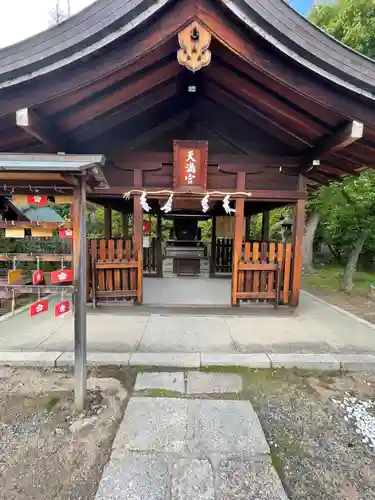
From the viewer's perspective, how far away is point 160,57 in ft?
10.4

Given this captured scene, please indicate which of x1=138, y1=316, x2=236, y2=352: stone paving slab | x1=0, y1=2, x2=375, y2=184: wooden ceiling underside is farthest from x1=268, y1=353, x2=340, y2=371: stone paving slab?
x1=0, y1=2, x2=375, y2=184: wooden ceiling underside

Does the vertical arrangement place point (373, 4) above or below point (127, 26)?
above

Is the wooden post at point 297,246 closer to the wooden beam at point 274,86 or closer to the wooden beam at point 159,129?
the wooden beam at point 274,86

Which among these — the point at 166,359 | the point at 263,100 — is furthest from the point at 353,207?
the point at 166,359

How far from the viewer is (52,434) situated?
7.18 feet

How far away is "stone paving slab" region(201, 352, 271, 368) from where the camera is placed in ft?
10.5

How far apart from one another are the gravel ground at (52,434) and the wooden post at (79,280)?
0.23m

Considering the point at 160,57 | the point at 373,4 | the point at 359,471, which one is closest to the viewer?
the point at 359,471

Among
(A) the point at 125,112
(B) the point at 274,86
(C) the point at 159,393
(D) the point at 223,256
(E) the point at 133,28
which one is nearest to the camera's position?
(C) the point at 159,393

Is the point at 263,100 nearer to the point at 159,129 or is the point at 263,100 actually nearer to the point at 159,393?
the point at 159,129

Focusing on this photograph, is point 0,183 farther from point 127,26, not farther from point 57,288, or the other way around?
point 127,26

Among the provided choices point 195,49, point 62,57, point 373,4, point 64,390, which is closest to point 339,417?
point 64,390

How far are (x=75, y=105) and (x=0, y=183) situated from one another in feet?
5.70

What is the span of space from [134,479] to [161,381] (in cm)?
111
